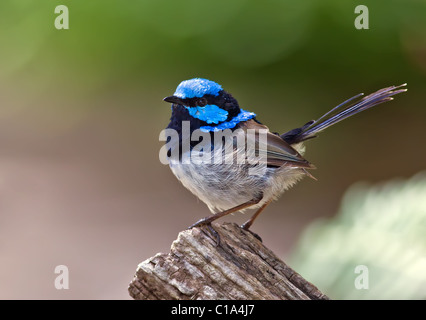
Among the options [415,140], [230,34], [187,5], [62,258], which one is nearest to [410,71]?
[415,140]

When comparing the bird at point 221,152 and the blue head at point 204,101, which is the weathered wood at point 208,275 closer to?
the bird at point 221,152

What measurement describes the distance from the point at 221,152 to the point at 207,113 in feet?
0.78

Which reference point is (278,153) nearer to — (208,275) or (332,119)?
(332,119)

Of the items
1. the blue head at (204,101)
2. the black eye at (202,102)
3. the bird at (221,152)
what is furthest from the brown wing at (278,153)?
the black eye at (202,102)

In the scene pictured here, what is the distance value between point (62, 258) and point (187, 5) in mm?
2890

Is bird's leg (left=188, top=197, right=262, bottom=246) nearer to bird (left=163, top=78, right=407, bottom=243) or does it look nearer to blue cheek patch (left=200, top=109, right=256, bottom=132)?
bird (left=163, top=78, right=407, bottom=243)

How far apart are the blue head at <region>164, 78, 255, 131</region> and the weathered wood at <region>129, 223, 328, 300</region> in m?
0.86

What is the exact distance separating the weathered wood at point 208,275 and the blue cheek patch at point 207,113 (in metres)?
0.85

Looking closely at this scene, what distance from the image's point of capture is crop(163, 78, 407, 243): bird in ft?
10.4

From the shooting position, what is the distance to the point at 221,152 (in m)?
3.21

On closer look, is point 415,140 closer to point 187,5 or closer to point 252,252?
point 187,5

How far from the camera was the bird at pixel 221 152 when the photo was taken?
318cm

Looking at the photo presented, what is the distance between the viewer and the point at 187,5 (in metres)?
6.34

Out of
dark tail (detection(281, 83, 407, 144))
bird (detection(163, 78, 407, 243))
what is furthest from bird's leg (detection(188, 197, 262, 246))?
dark tail (detection(281, 83, 407, 144))
